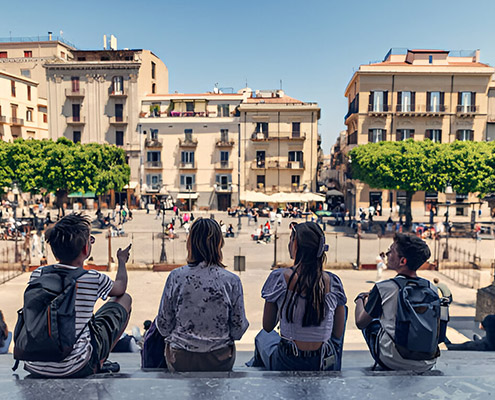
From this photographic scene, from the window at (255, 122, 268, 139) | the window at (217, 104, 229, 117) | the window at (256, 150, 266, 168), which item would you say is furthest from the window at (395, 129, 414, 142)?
the window at (217, 104, 229, 117)

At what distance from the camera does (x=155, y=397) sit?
2139 mm

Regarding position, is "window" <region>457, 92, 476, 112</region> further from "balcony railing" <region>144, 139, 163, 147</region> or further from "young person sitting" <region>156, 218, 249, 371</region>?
"young person sitting" <region>156, 218, 249, 371</region>

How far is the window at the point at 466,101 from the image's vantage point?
41375 millimetres

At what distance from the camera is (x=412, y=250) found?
332cm

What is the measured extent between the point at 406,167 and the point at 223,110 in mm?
22629

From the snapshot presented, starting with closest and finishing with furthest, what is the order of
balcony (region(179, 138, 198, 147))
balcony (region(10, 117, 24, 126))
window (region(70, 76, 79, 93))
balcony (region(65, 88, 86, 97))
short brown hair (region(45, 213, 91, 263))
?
1. short brown hair (region(45, 213, 91, 263))
2. balcony (region(179, 138, 198, 147))
3. balcony (region(65, 88, 86, 97))
4. window (region(70, 76, 79, 93))
5. balcony (region(10, 117, 24, 126))

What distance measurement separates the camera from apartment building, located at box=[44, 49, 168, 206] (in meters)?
46.6

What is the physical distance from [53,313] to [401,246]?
2.55 metres

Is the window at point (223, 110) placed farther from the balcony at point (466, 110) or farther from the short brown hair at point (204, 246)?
the short brown hair at point (204, 246)

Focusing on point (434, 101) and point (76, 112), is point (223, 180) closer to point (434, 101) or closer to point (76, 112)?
point (76, 112)

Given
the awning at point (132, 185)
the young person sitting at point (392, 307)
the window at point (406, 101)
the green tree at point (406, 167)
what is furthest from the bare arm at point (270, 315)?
the awning at point (132, 185)

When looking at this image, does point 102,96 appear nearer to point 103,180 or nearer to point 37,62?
point 37,62

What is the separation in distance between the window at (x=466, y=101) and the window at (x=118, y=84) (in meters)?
34.6

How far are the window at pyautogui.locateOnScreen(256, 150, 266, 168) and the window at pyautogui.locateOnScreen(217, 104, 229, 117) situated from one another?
5.60 metres
